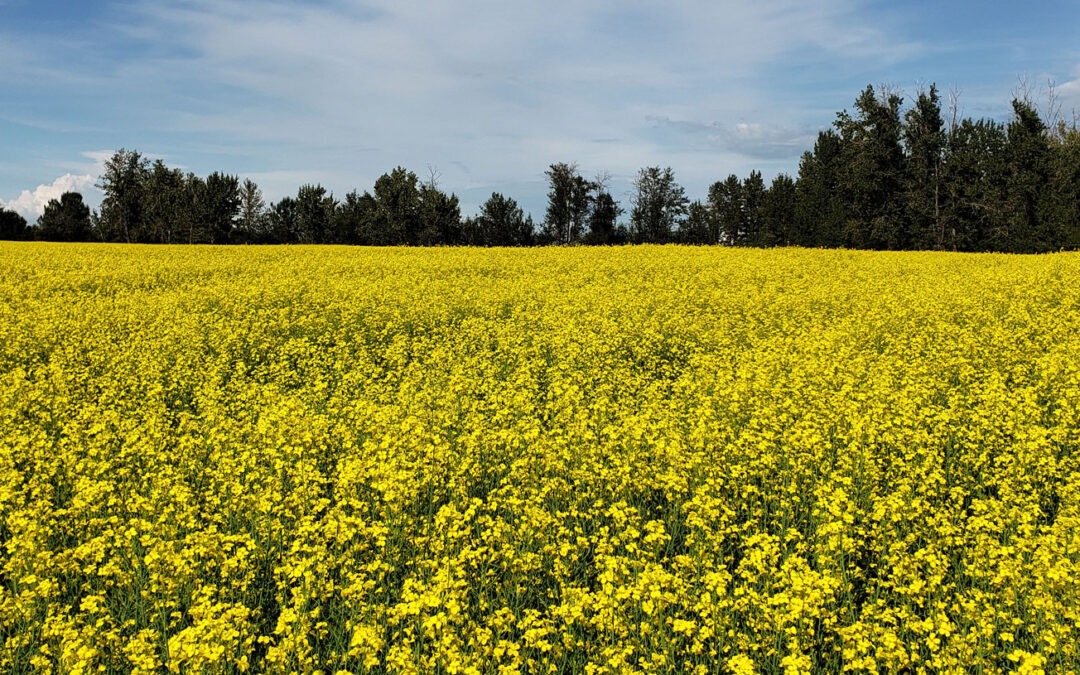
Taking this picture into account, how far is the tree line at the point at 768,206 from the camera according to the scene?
52.9 meters

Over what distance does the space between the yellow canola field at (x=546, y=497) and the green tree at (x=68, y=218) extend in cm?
8084

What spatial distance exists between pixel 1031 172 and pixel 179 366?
60.3m

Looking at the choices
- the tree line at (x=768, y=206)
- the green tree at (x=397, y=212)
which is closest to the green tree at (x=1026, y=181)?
the tree line at (x=768, y=206)

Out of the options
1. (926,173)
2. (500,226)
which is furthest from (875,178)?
(500,226)

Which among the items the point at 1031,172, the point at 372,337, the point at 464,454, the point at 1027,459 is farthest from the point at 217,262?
the point at 1031,172

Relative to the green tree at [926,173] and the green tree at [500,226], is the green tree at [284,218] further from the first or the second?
the green tree at [926,173]

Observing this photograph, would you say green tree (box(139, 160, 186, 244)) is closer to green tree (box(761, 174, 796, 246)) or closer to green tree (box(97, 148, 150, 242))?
green tree (box(97, 148, 150, 242))

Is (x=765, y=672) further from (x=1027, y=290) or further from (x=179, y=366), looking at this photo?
(x=1027, y=290)

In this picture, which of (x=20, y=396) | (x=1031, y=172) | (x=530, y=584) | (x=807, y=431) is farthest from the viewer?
(x=1031, y=172)

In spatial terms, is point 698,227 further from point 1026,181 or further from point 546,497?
point 546,497

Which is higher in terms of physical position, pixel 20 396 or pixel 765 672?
pixel 20 396

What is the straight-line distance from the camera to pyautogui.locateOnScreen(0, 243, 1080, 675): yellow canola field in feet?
14.3

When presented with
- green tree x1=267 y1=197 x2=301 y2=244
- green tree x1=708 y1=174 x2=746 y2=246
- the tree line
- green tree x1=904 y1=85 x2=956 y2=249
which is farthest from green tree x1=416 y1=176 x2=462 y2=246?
green tree x1=904 y1=85 x2=956 y2=249

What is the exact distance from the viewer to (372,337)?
49.1ft
